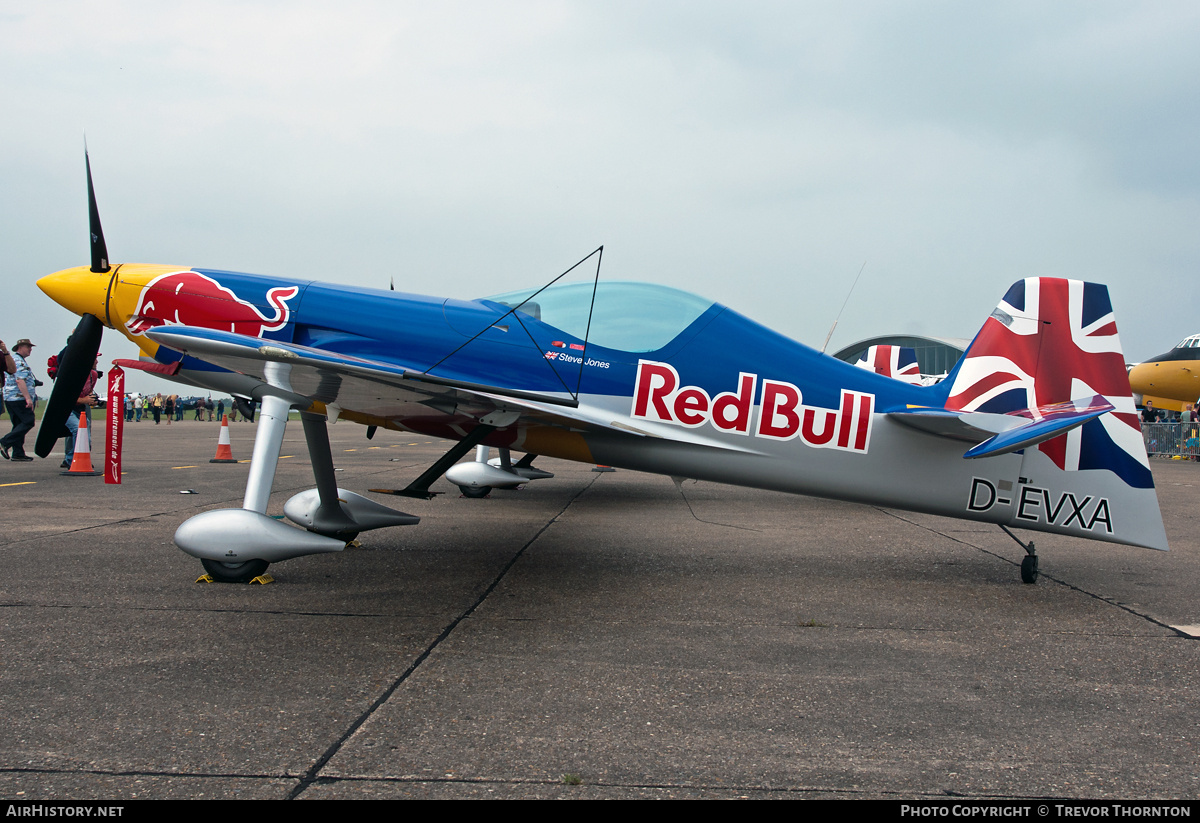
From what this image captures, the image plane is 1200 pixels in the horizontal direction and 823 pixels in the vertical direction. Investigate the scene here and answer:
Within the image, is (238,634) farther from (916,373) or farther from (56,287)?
(916,373)

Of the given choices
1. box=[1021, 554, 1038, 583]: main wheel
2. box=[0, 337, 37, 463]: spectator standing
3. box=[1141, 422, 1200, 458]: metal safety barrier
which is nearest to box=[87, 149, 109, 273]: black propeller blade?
box=[1021, 554, 1038, 583]: main wheel

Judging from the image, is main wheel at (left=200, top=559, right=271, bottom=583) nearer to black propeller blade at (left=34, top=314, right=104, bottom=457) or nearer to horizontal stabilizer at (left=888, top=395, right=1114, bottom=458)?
black propeller blade at (left=34, top=314, right=104, bottom=457)

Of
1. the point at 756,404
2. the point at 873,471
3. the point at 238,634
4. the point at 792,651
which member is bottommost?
the point at 238,634

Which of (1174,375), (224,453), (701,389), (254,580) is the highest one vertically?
(1174,375)

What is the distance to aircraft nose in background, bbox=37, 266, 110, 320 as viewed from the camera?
508 cm

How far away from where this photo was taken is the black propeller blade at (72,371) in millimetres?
5309

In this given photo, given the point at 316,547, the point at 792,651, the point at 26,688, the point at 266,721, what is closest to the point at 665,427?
the point at 792,651

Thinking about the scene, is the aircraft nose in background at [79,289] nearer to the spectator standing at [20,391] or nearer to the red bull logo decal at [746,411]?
the red bull logo decal at [746,411]

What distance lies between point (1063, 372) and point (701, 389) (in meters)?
2.40

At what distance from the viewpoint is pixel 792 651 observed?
3.54 metres

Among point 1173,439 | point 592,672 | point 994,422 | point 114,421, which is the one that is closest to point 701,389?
point 994,422

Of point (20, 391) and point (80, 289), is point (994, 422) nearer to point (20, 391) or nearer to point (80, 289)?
point (80, 289)

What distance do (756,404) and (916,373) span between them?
34.0 ft

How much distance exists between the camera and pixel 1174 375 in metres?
21.3
